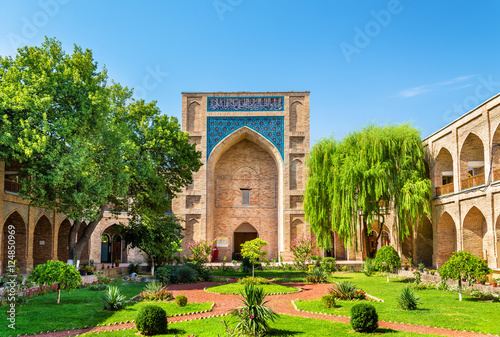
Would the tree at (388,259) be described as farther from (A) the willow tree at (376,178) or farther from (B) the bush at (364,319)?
(B) the bush at (364,319)

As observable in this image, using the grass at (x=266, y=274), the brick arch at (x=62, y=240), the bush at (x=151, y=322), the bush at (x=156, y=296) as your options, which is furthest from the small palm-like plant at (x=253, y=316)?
the brick arch at (x=62, y=240)

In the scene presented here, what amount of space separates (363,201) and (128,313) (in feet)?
44.5

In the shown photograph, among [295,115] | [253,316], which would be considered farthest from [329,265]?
[253,316]

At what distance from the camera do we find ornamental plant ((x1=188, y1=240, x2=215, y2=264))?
27.2 meters

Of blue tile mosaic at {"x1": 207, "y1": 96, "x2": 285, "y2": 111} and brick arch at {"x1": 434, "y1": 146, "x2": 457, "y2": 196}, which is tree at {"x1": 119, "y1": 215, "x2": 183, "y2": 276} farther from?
brick arch at {"x1": 434, "y1": 146, "x2": 457, "y2": 196}

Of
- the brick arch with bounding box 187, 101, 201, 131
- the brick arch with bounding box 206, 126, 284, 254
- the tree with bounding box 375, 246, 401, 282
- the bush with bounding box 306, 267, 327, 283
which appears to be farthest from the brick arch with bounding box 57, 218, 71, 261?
the tree with bounding box 375, 246, 401, 282

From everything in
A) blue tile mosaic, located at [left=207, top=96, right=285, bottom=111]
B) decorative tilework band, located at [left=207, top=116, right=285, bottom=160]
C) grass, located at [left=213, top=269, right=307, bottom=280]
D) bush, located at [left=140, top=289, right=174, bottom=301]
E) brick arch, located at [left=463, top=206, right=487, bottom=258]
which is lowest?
grass, located at [left=213, top=269, right=307, bottom=280]

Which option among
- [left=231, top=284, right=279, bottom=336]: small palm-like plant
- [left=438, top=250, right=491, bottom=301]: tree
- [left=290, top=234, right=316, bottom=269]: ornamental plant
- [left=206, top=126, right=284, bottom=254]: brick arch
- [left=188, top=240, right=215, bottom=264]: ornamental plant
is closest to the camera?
[left=231, top=284, right=279, bottom=336]: small palm-like plant

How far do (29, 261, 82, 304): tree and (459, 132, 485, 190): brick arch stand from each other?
52.6 feet

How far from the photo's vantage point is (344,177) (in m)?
21.9

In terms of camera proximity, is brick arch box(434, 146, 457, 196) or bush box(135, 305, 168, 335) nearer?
bush box(135, 305, 168, 335)

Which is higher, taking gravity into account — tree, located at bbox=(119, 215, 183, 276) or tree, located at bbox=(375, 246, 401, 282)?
tree, located at bbox=(119, 215, 183, 276)

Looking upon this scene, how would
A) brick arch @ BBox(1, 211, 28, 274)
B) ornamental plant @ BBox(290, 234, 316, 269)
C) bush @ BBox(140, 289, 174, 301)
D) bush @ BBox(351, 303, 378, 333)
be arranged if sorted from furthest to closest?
ornamental plant @ BBox(290, 234, 316, 269), brick arch @ BBox(1, 211, 28, 274), bush @ BBox(140, 289, 174, 301), bush @ BBox(351, 303, 378, 333)

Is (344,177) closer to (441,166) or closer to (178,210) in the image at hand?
(441,166)
